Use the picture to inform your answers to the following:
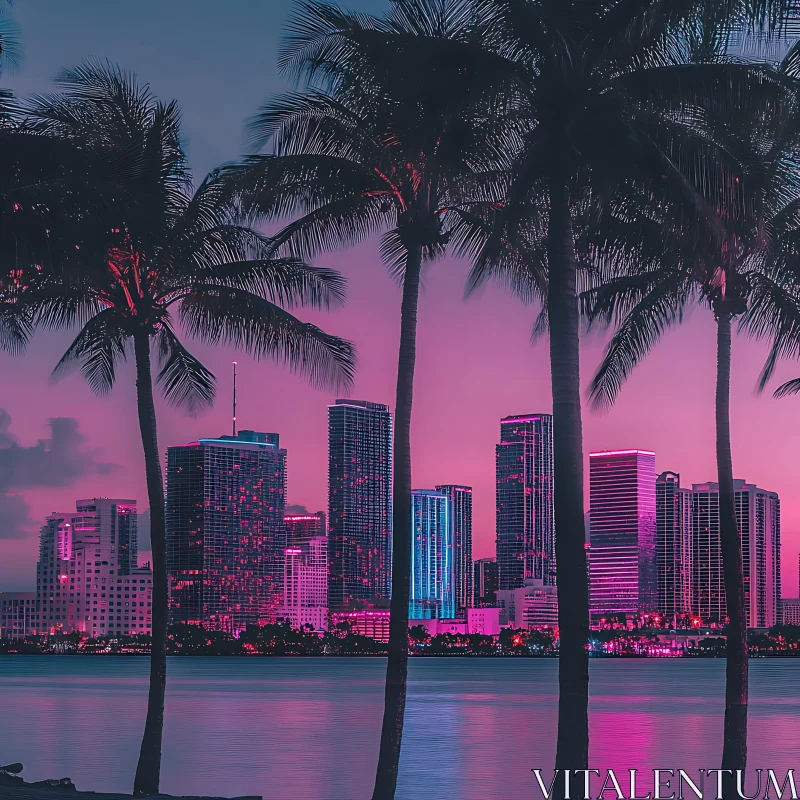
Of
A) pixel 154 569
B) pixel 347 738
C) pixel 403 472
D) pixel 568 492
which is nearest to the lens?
pixel 568 492

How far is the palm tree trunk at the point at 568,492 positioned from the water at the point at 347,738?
2730cm

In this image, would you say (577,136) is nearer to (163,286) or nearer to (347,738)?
(163,286)

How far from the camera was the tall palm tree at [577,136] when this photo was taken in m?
16.7

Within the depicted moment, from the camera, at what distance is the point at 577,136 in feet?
55.5

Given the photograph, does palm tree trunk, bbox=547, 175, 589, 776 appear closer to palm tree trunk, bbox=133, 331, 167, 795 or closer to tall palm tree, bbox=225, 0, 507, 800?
tall palm tree, bbox=225, 0, 507, 800

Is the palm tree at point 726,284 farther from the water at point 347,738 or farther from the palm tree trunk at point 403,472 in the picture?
the water at point 347,738

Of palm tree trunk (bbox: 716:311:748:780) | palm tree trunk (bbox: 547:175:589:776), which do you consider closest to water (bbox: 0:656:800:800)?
palm tree trunk (bbox: 716:311:748:780)

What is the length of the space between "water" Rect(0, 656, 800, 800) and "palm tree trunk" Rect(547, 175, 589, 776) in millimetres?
27298

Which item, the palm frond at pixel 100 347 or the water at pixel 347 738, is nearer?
the palm frond at pixel 100 347

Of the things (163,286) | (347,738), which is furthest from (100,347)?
(347,738)

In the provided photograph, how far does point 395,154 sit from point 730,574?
32.7 feet

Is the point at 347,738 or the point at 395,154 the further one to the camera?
the point at 347,738

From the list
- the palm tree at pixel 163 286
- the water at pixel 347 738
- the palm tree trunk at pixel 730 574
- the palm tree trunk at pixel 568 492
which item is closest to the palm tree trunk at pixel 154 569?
the palm tree at pixel 163 286

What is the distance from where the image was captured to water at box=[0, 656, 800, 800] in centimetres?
4853
